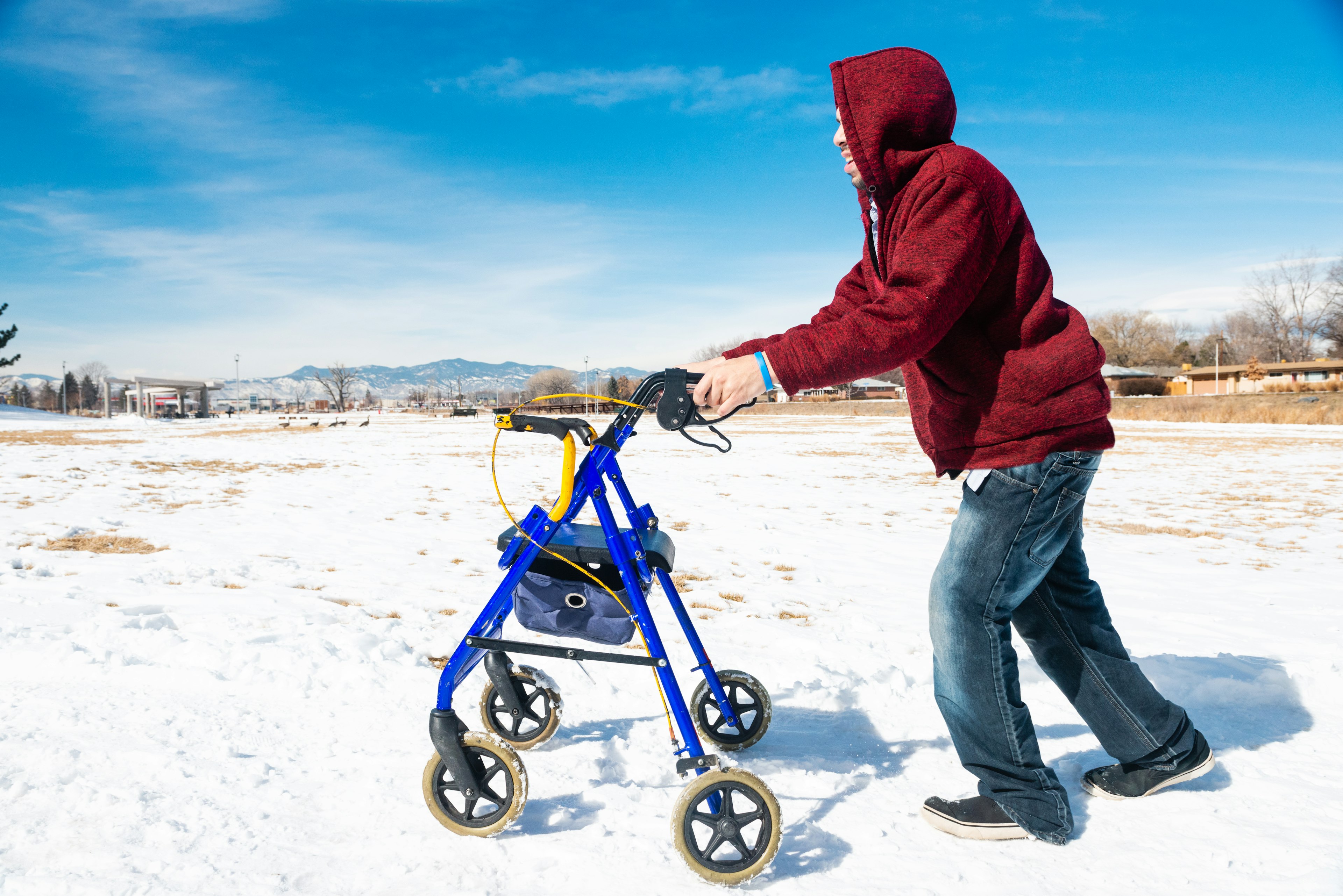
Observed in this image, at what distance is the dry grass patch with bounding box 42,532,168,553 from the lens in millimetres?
5234

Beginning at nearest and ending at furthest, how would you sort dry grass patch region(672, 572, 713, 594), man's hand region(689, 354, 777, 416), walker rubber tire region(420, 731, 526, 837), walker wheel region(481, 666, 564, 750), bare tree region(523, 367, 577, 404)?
man's hand region(689, 354, 777, 416) < walker rubber tire region(420, 731, 526, 837) < walker wheel region(481, 666, 564, 750) < dry grass patch region(672, 572, 713, 594) < bare tree region(523, 367, 577, 404)

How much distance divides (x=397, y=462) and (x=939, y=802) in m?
13.0

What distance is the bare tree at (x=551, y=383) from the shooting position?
71625 millimetres

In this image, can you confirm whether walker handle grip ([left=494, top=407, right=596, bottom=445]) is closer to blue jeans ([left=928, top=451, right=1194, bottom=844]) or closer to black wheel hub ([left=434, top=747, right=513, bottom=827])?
black wheel hub ([left=434, top=747, right=513, bottom=827])

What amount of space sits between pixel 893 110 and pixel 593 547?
4.29 feet

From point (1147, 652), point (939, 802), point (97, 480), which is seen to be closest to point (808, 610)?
point (1147, 652)

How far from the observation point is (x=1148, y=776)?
7.14 ft

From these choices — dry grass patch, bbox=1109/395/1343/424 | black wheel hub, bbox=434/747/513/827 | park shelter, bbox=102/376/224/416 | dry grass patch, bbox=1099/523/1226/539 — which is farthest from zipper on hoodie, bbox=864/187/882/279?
park shelter, bbox=102/376/224/416

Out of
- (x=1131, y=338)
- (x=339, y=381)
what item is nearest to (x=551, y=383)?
(x=339, y=381)

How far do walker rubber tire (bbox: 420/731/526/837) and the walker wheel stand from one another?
1.50ft

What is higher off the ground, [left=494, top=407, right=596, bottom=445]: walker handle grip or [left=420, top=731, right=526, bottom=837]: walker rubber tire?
[left=494, top=407, right=596, bottom=445]: walker handle grip

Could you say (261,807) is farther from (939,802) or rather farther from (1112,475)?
(1112,475)

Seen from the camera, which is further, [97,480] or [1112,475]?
[1112,475]

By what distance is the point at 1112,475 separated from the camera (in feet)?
39.6
